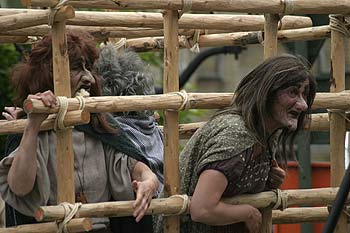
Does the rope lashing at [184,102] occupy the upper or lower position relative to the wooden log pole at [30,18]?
lower

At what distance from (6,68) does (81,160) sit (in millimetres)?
3617

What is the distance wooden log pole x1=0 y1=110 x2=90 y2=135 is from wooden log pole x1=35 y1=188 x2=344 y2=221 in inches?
12.3

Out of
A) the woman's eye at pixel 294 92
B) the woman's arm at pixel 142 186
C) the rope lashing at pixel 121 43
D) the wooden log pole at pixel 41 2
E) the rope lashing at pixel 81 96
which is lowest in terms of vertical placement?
the woman's arm at pixel 142 186

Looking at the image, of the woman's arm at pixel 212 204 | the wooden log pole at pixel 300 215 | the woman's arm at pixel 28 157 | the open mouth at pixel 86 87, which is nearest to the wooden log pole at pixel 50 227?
the woman's arm at pixel 28 157

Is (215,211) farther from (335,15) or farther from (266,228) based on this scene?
(335,15)

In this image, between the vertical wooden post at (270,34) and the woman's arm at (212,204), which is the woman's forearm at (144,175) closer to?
the woman's arm at (212,204)

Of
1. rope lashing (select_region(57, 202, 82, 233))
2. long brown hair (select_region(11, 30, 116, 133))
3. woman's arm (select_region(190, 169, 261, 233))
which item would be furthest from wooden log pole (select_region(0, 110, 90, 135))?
woman's arm (select_region(190, 169, 261, 233))

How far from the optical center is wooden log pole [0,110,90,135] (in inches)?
154

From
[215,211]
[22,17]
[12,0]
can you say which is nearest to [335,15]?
[215,211]

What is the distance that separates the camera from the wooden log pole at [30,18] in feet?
12.9

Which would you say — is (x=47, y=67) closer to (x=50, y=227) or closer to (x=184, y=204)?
(x=50, y=227)

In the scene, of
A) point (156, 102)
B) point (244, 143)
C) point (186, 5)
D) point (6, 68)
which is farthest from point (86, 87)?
point (6, 68)

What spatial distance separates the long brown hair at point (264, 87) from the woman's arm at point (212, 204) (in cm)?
25

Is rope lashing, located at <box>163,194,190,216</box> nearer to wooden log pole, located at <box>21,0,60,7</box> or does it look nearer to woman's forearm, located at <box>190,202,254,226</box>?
woman's forearm, located at <box>190,202,254,226</box>
